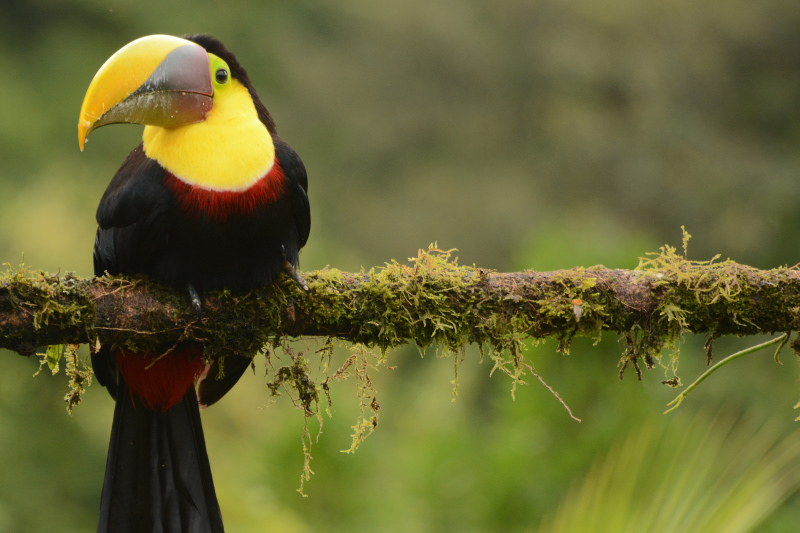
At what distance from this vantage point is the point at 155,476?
6.97ft

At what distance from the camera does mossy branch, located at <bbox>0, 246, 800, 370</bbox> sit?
1907 millimetres

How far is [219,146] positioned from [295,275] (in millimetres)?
379

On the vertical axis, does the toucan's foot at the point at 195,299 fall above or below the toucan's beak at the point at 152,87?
below

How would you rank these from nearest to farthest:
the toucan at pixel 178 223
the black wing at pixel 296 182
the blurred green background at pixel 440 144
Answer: the toucan at pixel 178 223
the black wing at pixel 296 182
the blurred green background at pixel 440 144

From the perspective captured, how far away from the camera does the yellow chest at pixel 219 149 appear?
6.65ft

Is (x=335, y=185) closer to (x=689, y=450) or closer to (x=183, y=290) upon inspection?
(x=183, y=290)

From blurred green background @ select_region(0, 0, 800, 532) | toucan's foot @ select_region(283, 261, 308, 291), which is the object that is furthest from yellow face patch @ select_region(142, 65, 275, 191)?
blurred green background @ select_region(0, 0, 800, 532)

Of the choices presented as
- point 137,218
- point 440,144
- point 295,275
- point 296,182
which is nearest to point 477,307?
point 295,275

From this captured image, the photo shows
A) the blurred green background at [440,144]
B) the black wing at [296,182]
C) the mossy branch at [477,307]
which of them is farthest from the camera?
the blurred green background at [440,144]

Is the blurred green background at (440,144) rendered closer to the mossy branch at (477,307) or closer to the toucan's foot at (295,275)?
the mossy branch at (477,307)

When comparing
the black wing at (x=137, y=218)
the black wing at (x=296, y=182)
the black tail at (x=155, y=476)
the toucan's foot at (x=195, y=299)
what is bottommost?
the black tail at (x=155, y=476)

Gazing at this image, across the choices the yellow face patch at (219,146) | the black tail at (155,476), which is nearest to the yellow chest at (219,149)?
the yellow face patch at (219,146)

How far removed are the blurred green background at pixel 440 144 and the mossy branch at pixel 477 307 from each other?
2.72m

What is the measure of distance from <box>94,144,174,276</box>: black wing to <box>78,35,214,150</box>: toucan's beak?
0.14 meters
